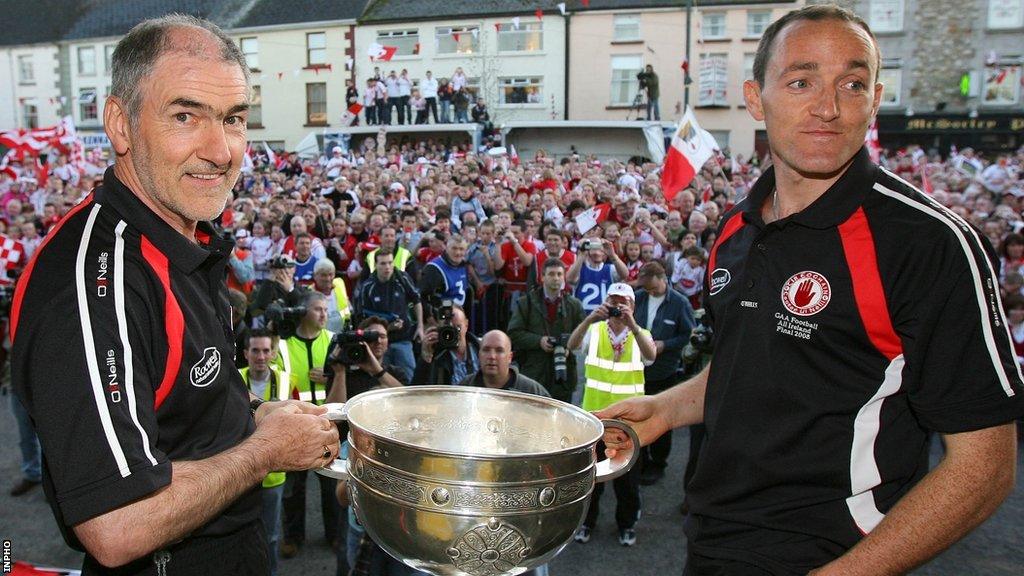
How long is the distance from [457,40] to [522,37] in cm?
279

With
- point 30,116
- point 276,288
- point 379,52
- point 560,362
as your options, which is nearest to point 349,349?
point 560,362

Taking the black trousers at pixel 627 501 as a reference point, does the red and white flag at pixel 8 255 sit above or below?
above

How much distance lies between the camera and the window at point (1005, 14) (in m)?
29.0

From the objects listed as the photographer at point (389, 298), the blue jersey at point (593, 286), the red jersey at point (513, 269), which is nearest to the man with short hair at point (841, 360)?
the photographer at point (389, 298)

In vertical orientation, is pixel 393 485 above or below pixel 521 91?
below

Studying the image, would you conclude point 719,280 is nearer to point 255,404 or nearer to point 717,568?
point 717,568

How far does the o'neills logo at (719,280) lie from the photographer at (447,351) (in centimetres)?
375

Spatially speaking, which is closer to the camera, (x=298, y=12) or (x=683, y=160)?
(x=683, y=160)

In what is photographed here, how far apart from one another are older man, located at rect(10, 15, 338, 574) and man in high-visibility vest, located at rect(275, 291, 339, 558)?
339cm

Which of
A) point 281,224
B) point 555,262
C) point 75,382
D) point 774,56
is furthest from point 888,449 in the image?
point 281,224

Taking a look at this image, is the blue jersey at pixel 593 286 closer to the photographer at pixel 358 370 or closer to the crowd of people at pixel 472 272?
the crowd of people at pixel 472 272

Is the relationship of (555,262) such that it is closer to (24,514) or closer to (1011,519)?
(1011,519)

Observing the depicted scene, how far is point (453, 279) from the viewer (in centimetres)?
904

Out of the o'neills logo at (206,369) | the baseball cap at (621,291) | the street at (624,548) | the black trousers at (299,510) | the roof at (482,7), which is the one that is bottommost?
the street at (624,548)
